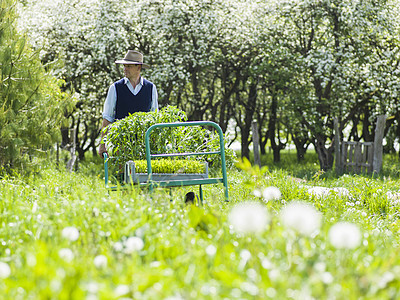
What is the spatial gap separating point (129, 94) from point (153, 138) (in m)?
0.98

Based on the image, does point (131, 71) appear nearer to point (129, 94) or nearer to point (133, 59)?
point (133, 59)

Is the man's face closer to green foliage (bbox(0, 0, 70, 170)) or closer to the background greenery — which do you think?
green foliage (bbox(0, 0, 70, 170))

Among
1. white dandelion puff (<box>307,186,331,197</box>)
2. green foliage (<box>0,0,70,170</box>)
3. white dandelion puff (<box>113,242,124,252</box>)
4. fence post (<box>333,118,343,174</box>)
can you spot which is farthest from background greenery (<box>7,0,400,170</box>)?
white dandelion puff (<box>113,242,124,252</box>)

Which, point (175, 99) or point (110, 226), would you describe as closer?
point (110, 226)

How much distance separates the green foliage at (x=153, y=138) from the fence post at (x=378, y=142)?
967cm

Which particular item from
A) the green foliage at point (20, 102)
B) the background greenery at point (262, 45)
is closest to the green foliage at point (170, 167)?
the green foliage at point (20, 102)

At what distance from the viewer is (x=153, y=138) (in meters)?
6.02

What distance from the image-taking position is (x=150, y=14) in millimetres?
17375

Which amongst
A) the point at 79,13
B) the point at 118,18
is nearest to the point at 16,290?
the point at 118,18

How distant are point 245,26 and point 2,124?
1051 cm

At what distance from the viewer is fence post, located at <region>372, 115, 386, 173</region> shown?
1472 cm

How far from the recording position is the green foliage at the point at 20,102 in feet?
32.9

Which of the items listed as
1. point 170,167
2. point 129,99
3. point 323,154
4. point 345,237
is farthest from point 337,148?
point 345,237

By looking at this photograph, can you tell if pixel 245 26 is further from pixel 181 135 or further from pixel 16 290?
pixel 16 290
